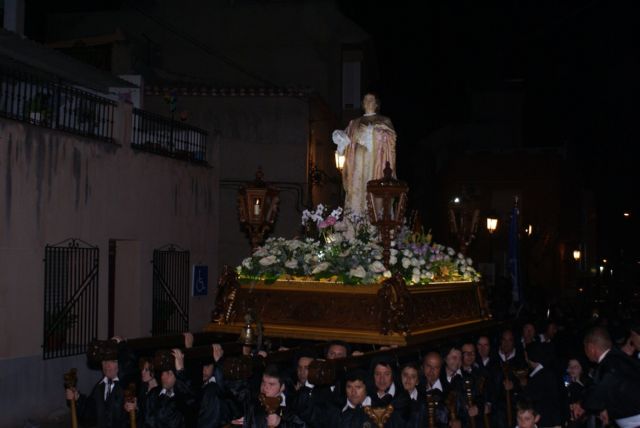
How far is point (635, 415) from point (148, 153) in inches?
422

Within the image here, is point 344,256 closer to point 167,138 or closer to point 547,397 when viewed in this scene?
point 547,397

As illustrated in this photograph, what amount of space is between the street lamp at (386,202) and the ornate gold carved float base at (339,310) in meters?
0.58

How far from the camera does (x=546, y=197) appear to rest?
111 ft

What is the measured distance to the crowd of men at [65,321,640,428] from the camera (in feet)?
21.3

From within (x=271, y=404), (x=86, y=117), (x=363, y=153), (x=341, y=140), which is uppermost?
(x=86, y=117)

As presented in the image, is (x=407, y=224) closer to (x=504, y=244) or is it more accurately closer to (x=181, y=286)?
(x=181, y=286)

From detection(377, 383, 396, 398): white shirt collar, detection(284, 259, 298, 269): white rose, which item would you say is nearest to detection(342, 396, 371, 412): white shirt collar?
detection(377, 383, 396, 398): white shirt collar

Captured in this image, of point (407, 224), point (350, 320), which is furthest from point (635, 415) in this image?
point (407, 224)

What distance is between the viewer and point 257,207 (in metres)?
9.45

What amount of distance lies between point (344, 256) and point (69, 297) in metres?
6.18

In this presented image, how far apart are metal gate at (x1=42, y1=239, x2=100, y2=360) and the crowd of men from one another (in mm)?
4356

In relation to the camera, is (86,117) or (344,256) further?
(86,117)

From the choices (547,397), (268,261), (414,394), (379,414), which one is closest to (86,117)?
(268,261)

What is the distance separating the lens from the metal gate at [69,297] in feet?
40.9
